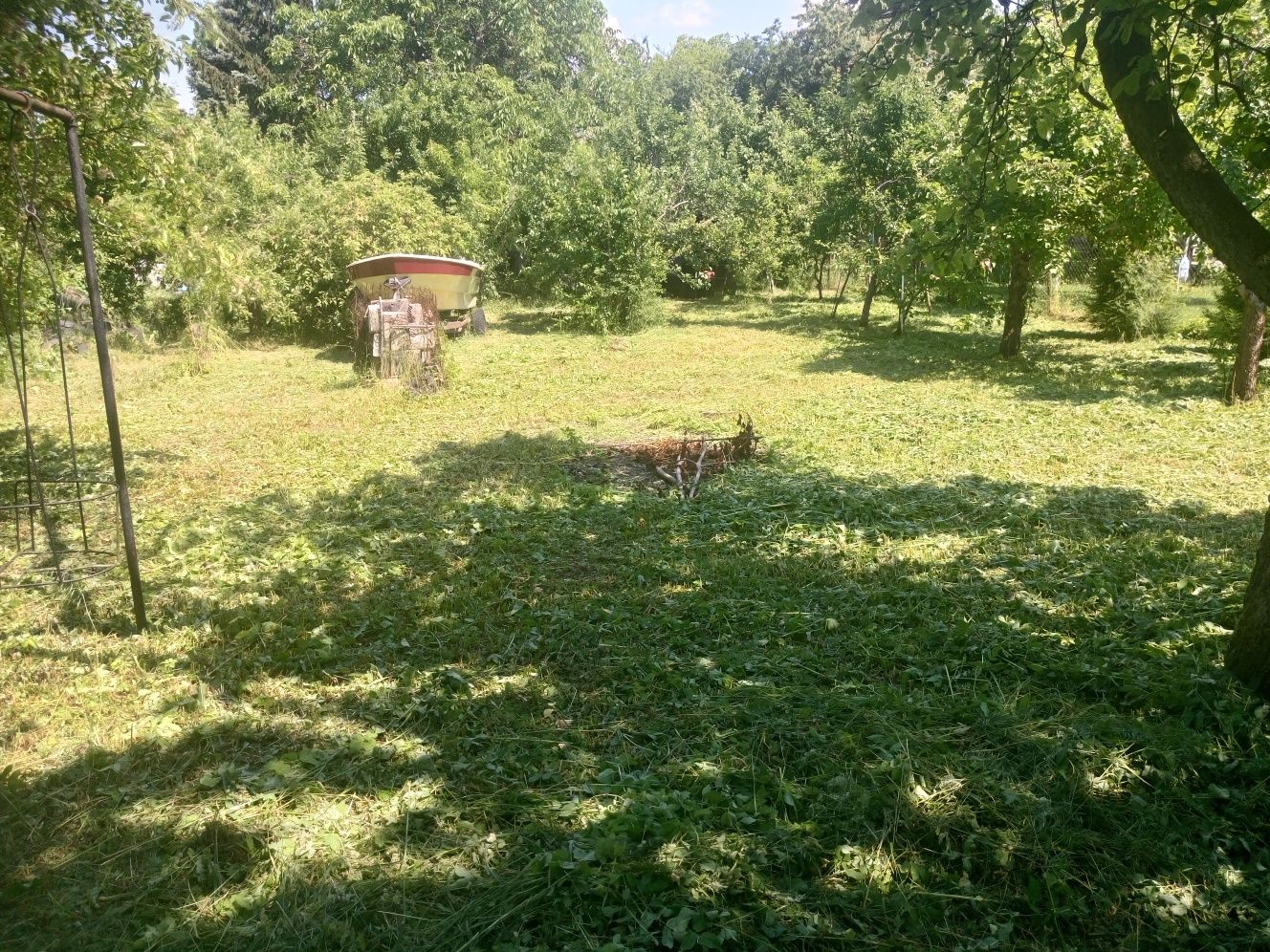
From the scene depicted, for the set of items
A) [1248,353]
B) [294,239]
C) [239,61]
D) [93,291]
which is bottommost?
[1248,353]

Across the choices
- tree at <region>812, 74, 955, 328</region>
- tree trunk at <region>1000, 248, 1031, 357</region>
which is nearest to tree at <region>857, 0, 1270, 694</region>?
tree trunk at <region>1000, 248, 1031, 357</region>

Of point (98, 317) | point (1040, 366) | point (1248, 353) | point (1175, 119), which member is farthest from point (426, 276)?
point (1175, 119)

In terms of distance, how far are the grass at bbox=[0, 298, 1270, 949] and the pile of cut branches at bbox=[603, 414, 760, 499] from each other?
26 centimetres

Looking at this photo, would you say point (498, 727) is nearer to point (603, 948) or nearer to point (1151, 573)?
point (603, 948)

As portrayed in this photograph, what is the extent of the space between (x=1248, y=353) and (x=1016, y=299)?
3.66 m

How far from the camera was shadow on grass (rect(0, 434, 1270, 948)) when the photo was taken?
231cm

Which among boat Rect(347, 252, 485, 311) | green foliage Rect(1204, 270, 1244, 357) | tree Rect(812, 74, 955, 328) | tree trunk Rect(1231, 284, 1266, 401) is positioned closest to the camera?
tree trunk Rect(1231, 284, 1266, 401)

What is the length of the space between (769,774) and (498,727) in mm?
1053

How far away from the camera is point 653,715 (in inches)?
132

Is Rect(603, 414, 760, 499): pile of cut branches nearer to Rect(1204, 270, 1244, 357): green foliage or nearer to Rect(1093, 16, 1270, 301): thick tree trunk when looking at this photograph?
Rect(1093, 16, 1270, 301): thick tree trunk

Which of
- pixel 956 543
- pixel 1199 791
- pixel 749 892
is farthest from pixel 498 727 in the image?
pixel 956 543

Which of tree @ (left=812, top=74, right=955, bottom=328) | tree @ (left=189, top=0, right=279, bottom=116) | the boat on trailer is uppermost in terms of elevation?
tree @ (left=189, top=0, right=279, bottom=116)

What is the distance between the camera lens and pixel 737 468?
6.99 meters

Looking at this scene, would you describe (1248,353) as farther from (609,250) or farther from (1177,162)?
(609,250)
